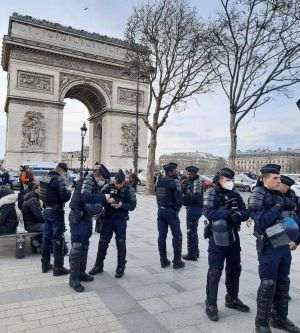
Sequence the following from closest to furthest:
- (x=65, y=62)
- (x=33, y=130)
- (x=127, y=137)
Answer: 1. (x=33, y=130)
2. (x=65, y=62)
3. (x=127, y=137)

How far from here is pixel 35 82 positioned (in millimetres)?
34188

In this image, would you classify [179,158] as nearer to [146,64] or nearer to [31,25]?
[31,25]

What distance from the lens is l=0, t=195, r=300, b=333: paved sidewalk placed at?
13.2 ft

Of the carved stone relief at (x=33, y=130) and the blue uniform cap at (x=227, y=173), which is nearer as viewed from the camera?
the blue uniform cap at (x=227, y=173)

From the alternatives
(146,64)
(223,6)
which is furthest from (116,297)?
(146,64)

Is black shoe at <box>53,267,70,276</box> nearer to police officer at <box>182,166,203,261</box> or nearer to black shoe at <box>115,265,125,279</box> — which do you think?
black shoe at <box>115,265,125,279</box>

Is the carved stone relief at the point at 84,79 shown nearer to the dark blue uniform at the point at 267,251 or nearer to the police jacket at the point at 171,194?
the police jacket at the point at 171,194

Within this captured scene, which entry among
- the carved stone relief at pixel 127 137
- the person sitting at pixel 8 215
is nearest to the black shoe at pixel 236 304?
the person sitting at pixel 8 215

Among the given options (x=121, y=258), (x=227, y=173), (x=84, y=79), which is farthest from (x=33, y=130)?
(x=227, y=173)

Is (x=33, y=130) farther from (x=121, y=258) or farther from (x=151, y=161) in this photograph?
(x=121, y=258)

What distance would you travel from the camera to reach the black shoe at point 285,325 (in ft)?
12.9

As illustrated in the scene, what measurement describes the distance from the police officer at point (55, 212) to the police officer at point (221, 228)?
247 cm

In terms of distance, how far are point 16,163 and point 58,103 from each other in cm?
677

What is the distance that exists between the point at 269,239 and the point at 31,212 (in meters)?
4.97
